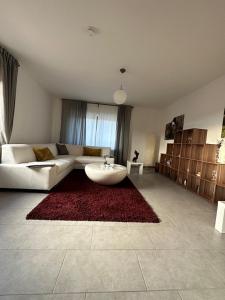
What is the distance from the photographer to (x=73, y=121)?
6234 millimetres

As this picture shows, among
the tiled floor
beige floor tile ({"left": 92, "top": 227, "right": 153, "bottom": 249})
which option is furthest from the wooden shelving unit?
beige floor tile ({"left": 92, "top": 227, "right": 153, "bottom": 249})

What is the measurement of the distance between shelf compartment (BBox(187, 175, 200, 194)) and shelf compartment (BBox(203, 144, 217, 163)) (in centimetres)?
51

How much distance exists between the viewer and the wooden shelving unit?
10.3 ft

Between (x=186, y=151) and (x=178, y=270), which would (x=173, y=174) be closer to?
(x=186, y=151)

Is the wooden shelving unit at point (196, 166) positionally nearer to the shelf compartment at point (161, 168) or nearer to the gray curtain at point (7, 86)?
the shelf compartment at point (161, 168)

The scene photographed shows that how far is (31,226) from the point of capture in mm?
1820

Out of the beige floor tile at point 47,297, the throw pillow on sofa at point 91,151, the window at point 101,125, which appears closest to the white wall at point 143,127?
the window at point 101,125

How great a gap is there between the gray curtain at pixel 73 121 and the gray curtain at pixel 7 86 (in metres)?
2.92

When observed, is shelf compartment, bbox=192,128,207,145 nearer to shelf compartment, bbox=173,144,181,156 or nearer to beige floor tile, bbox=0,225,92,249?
shelf compartment, bbox=173,144,181,156

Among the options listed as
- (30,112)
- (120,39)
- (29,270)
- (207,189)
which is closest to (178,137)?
(207,189)

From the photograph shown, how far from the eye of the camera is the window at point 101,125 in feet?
21.0

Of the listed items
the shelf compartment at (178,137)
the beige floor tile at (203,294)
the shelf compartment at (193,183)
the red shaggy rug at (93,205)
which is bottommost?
the beige floor tile at (203,294)

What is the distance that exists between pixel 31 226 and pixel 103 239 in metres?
0.80

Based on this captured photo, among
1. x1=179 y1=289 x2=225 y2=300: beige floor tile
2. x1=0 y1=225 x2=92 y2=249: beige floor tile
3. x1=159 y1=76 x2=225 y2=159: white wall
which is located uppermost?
x1=159 y1=76 x2=225 y2=159: white wall
